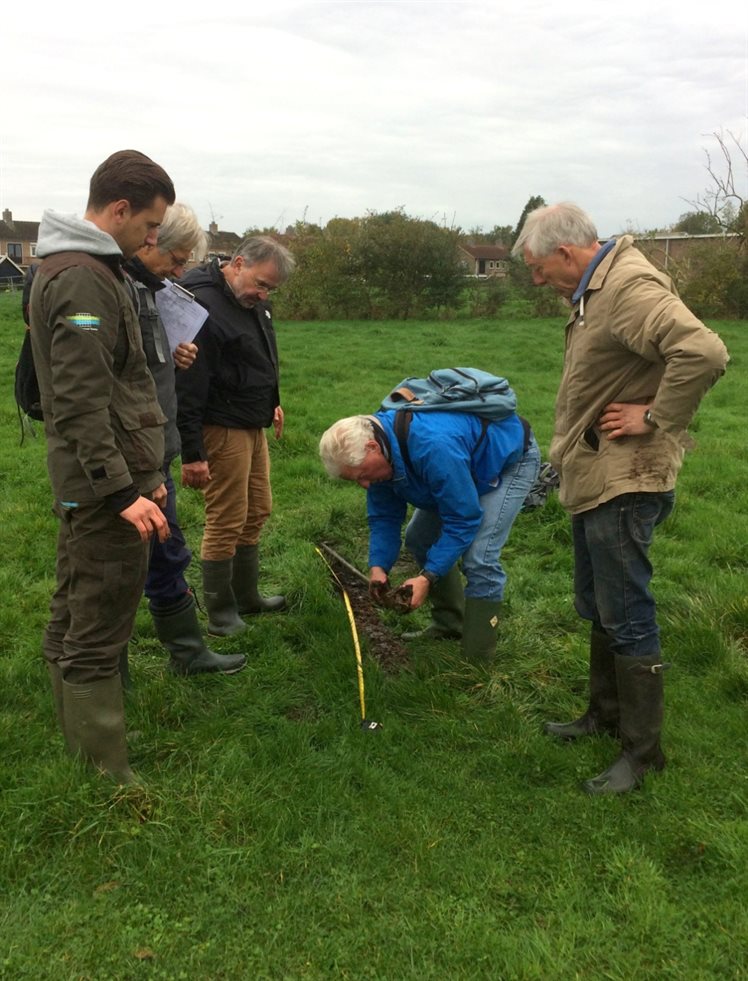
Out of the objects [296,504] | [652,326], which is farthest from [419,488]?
[296,504]

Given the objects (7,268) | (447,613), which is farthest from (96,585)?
(7,268)

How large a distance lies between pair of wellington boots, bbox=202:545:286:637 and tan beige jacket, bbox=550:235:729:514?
2.26m

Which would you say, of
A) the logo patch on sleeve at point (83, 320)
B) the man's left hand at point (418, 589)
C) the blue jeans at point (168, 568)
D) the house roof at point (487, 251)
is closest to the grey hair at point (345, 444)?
the man's left hand at point (418, 589)

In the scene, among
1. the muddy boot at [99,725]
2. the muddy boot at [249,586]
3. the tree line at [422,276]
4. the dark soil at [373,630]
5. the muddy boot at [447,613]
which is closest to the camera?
the muddy boot at [99,725]

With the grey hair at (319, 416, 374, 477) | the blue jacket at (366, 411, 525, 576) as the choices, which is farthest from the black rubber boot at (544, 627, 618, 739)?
the grey hair at (319, 416, 374, 477)

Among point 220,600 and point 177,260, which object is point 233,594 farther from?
point 177,260

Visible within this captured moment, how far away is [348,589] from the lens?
17.4 feet

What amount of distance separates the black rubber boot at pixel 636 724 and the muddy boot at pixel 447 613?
1482 mm

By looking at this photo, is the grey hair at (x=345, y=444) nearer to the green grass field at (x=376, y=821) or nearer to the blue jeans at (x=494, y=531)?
the blue jeans at (x=494, y=531)

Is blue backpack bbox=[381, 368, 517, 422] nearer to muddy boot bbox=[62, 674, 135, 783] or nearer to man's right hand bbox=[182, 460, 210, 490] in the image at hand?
man's right hand bbox=[182, 460, 210, 490]

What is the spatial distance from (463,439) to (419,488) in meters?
0.33

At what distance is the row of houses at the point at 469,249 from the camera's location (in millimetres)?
28750

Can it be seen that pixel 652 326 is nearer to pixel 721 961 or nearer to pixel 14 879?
pixel 721 961

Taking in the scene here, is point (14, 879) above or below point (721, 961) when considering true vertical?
below
